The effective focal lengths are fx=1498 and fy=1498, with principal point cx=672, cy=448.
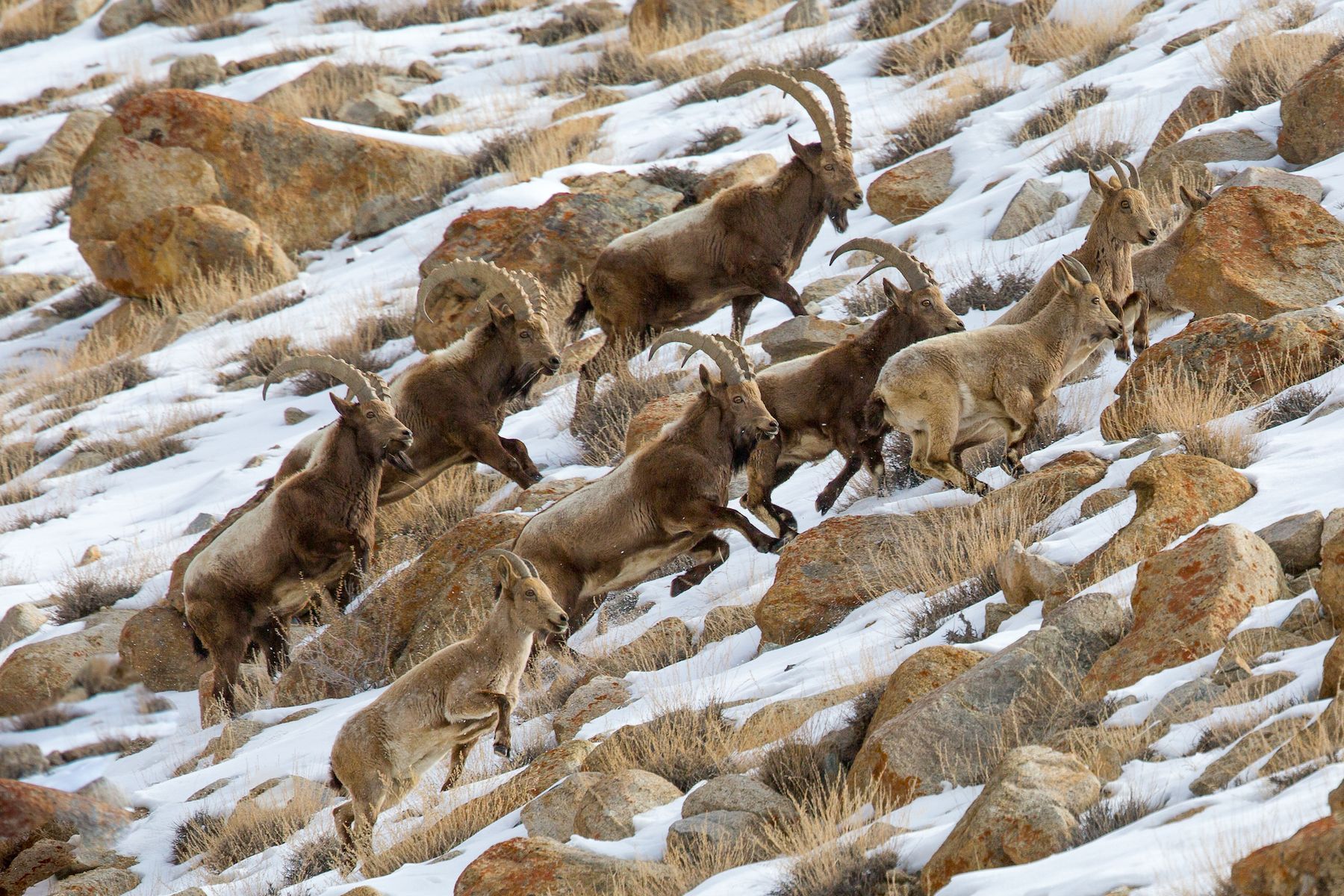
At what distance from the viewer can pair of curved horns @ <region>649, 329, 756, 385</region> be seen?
9.23m

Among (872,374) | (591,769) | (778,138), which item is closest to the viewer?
(591,769)

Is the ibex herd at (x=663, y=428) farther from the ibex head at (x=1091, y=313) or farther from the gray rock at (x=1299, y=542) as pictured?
the gray rock at (x=1299, y=542)

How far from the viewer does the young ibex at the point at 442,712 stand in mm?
7348

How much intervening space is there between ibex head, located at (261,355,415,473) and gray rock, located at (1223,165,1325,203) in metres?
6.31

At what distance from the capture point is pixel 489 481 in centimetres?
1265

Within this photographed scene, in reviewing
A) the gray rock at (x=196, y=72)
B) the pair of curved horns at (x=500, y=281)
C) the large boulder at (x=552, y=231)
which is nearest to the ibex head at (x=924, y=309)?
the pair of curved horns at (x=500, y=281)

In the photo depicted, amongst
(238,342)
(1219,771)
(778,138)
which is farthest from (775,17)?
(1219,771)

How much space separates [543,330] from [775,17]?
12.7m

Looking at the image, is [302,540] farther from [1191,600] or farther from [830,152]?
[1191,600]

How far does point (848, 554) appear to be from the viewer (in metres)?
8.00

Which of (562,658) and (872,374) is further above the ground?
(872,374)

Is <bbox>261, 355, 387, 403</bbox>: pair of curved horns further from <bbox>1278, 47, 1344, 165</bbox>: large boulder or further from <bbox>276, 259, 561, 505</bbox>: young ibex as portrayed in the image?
<bbox>1278, 47, 1344, 165</bbox>: large boulder

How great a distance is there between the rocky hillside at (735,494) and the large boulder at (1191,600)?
0.06 feet

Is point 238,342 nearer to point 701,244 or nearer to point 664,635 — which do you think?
point 701,244
